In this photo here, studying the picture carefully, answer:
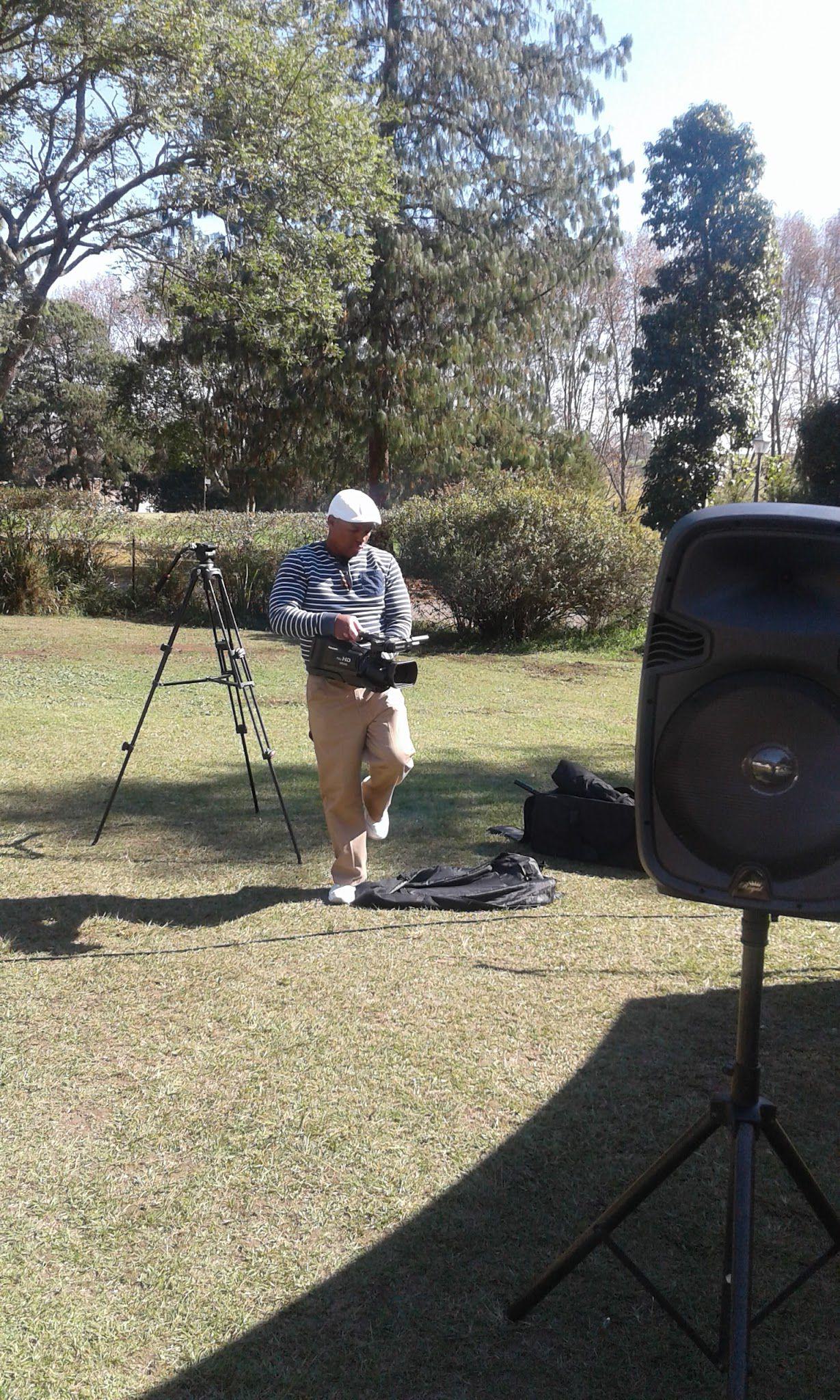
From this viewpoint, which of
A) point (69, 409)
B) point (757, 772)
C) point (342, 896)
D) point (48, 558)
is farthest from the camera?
point (69, 409)

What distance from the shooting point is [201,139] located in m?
18.7

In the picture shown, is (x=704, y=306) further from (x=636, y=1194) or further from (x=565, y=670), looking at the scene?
(x=636, y=1194)

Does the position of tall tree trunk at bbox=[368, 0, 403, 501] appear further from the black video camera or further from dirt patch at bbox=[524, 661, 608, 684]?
the black video camera

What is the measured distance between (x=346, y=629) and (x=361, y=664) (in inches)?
6.6

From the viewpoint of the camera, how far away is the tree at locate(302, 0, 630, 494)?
2627cm

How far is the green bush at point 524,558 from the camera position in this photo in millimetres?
A: 15758

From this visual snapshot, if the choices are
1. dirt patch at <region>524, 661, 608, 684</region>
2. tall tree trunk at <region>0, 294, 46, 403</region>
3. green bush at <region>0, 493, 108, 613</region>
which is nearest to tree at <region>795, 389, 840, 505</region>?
dirt patch at <region>524, 661, 608, 684</region>

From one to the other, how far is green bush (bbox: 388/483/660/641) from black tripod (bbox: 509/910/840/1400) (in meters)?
13.8

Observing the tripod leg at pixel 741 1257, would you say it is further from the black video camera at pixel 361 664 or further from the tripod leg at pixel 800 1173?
the black video camera at pixel 361 664

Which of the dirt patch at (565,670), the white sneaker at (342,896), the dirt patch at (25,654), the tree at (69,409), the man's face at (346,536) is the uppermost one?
the tree at (69,409)

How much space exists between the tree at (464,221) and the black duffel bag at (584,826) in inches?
839

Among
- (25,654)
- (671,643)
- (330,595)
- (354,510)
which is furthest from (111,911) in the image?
(25,654)

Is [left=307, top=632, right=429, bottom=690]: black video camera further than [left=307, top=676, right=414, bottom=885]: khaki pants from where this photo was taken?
No

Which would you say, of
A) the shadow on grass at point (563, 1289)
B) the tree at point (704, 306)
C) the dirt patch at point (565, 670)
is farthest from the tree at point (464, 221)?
the shadow on grass at point (563, 1289)
